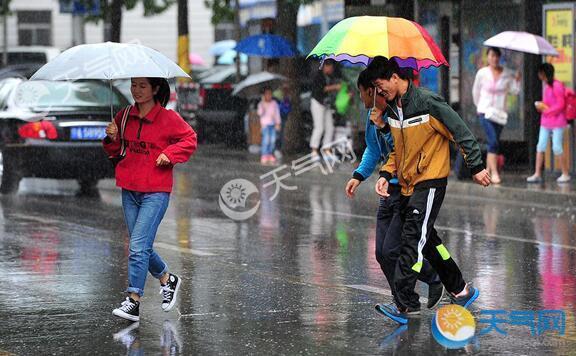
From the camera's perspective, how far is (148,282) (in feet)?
33.0

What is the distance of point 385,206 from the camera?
838 centimetres

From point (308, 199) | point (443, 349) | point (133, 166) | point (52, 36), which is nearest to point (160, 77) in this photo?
point (133, 166)

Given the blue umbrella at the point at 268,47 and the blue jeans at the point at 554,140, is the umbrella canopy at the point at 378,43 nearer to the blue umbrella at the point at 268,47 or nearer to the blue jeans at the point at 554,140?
the blue jeans at the point at 554,140

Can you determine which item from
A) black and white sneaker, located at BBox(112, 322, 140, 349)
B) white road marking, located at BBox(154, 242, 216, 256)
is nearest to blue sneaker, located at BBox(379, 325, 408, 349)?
black and white sneaker, located at BBox(112, 322, 140, 349)

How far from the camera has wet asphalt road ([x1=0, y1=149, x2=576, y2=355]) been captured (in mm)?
7727

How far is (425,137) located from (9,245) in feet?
17.7

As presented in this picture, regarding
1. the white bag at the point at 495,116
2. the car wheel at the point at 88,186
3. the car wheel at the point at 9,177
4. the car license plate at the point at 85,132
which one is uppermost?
the white bag at the point at 495,116

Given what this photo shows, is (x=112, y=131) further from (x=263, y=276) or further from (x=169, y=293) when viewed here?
(x=263, y=276)

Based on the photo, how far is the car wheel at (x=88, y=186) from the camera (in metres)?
18.0

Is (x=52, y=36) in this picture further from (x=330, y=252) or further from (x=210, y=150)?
(x=330, y=252)

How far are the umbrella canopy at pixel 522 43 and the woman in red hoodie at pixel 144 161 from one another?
10.1 m
